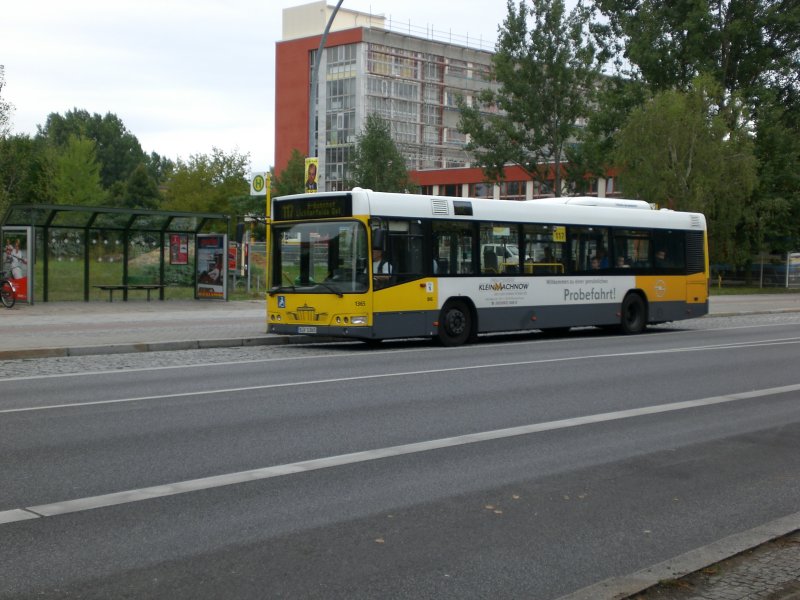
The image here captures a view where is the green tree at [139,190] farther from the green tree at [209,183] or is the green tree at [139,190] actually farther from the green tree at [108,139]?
the green tree at [209,183]

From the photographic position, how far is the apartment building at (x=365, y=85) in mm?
115688

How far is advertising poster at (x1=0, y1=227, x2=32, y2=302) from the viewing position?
26.2 meters

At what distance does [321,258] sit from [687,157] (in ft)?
104

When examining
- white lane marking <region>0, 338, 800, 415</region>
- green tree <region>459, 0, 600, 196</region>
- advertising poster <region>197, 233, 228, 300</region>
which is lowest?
white lane marking <region>0, 338, 800, 415</region>

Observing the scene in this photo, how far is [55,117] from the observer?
150750 mm

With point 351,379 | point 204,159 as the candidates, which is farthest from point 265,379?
point 204,159

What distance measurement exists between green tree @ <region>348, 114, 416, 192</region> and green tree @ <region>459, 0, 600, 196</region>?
16.3ft

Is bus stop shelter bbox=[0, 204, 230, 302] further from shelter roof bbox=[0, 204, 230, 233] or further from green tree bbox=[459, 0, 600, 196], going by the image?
green tree bbox=[459, 0, 600, 196]

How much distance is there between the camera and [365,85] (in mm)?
115250

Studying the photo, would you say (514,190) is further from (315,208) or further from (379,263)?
(379,263)

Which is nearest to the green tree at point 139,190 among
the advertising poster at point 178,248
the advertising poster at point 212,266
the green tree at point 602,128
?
the green tree at point 602,128

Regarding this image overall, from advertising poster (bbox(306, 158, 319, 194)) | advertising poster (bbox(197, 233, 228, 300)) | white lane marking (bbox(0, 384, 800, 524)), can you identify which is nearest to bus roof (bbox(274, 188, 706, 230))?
advertising poster (bbox(306, 158, 319, 194))

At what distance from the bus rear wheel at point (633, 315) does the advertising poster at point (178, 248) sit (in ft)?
43.7

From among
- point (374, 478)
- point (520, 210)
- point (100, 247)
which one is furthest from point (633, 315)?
point (374, 478)
